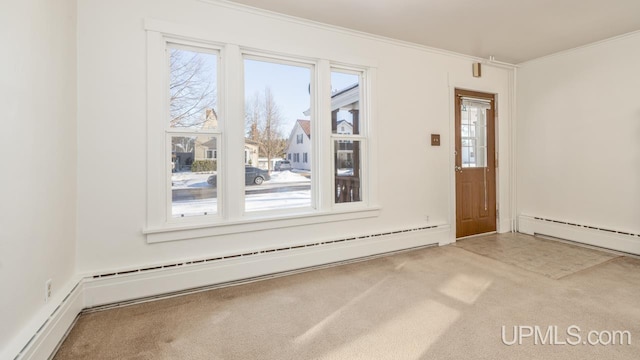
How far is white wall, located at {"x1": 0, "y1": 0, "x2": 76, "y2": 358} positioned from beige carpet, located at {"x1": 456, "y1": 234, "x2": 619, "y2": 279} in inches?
159

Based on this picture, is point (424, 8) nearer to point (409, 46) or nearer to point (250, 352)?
point (409, 46)

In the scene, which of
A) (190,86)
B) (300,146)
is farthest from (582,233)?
(190,86)

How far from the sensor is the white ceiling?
2949 millimetres

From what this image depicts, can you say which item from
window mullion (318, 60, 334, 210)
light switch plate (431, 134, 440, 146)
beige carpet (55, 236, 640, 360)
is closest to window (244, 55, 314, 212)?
window mullion (318, 60, 334, 210)

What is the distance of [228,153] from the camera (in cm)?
295

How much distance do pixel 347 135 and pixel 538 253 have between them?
2.69m

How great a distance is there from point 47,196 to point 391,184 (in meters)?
3.18

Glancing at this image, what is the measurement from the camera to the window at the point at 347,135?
361cm

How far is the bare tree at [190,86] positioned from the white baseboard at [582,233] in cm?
469

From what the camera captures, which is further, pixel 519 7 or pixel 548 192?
pixel 548 192

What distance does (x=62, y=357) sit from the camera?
6.16ft

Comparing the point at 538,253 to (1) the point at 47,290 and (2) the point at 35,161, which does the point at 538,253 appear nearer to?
(1) the point at 47,290

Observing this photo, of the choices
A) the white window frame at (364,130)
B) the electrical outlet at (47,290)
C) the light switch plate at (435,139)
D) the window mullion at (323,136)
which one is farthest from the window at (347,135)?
the electrical outlet at (47,290)

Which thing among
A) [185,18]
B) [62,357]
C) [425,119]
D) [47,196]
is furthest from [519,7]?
[62,357]
